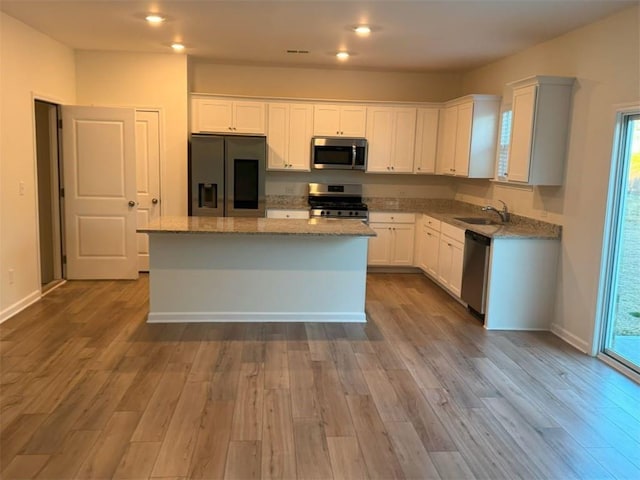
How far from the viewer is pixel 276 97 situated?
6.93 metres

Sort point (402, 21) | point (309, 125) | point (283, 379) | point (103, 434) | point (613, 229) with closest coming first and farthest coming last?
1. point (103, 434)
2. point (283, 379)
3. point (613, 229)
4. point (402, 21)
5. point (309, 125)

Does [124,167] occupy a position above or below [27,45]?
below

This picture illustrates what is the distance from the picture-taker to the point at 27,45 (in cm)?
505

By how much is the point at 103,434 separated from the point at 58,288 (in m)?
3.60

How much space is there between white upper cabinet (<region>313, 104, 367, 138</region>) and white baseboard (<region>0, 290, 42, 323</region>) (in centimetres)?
390

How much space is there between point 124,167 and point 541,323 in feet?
16.4

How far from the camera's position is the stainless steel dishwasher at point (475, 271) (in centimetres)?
489

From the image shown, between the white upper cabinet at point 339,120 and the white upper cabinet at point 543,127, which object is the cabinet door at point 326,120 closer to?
the white upper cabinet at point 339,120

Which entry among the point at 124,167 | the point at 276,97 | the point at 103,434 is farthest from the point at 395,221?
the point at 103,434

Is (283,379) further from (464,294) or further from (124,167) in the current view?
(124,167)

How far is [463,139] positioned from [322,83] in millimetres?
2203

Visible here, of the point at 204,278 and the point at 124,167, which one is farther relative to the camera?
the point at 124,167

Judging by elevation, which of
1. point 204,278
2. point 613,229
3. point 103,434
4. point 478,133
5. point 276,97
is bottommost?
point 103,434

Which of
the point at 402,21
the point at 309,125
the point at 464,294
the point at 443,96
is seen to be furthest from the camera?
the point at 443,96
